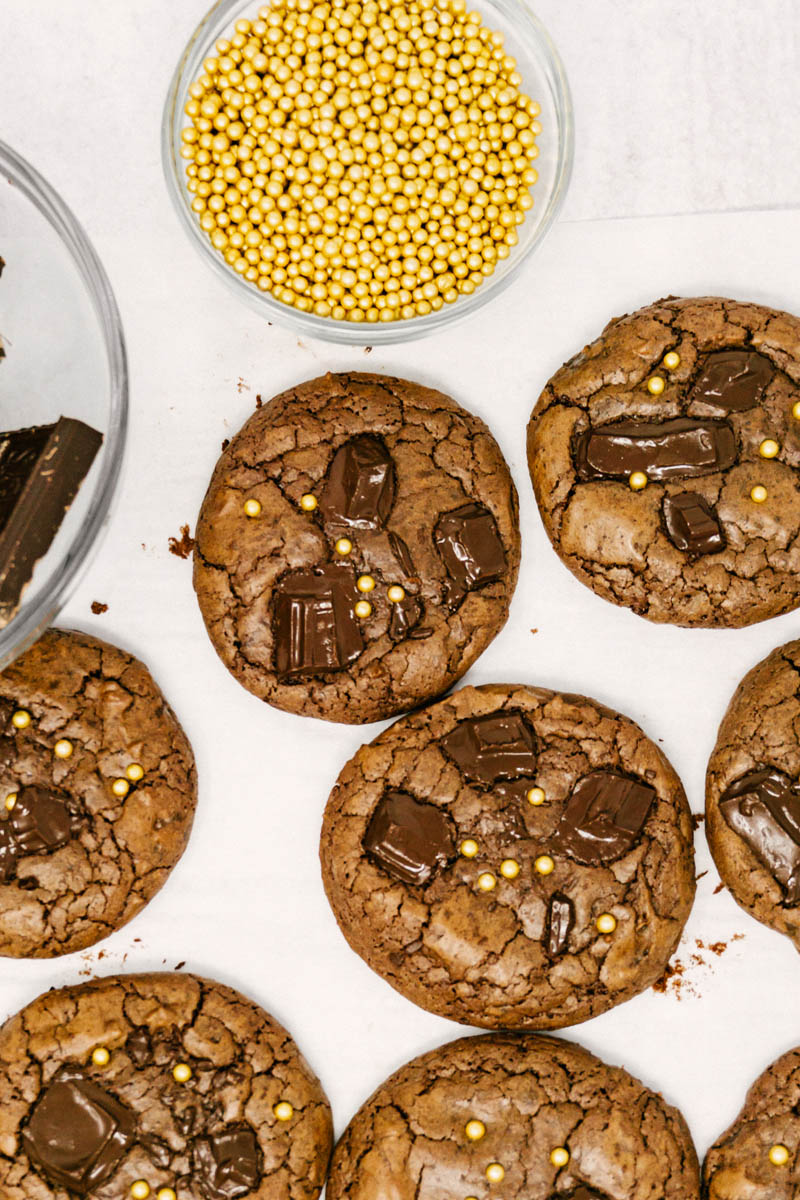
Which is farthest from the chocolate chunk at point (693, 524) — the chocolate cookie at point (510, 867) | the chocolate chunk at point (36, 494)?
the chocolate chunk at point (36, 494)

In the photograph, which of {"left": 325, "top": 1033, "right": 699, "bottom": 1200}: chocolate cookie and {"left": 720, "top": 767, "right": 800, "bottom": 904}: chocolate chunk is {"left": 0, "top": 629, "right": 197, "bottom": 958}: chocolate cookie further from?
{"left": 720, "top": 767, "right": 800, "bottom": 904}: chocolate chunk

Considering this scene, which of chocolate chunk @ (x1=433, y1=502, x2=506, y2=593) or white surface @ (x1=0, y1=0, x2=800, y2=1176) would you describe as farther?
white surface @ (x1=0, y1=0, x2=800, y2=1176)

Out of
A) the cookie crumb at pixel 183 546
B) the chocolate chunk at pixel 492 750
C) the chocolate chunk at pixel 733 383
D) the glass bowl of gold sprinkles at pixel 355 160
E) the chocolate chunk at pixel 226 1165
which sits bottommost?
Answer: the chocolate chunk at pixel 226 1165

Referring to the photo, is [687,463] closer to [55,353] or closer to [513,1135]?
[55,353]

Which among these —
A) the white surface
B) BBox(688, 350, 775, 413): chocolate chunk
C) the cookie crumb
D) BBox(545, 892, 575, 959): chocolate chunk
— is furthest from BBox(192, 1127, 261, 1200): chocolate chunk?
BBox(688, 350, 775, 413): chocolate chunk

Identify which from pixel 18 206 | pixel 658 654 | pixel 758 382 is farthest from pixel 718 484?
pixel 18 206

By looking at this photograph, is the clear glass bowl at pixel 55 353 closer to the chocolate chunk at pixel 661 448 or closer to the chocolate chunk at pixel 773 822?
the chocolate chunk at pixel 661 448

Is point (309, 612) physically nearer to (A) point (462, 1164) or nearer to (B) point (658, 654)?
(B) point (658, 654)
